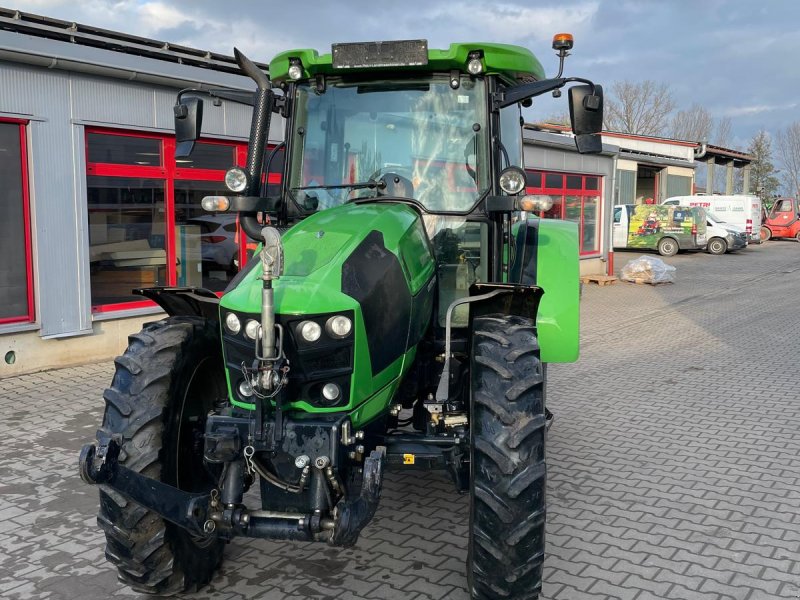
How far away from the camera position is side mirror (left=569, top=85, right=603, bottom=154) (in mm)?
4305

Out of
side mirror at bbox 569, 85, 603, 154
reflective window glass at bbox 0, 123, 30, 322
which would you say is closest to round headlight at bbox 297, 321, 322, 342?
side mirror at bbox 569, 85, 603, 154

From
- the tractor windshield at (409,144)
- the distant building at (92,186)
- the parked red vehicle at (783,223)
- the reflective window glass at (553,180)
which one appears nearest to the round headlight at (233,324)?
the tractor windshield at (409,144)

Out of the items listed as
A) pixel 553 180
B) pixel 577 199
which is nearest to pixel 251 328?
pixel 553 180

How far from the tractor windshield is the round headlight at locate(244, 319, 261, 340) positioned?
136cm

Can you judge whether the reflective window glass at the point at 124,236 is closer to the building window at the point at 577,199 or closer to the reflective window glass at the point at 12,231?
the reflective window glass at the point at 12,231

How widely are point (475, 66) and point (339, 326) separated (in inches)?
73.8

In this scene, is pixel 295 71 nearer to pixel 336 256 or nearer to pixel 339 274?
pixel 336 256

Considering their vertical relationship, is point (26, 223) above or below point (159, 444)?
above

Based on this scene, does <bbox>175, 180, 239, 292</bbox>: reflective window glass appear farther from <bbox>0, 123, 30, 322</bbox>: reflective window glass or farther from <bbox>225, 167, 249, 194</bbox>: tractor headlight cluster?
<bbox>225, 167, 249, 194</bbox>: tractor headlight cluster

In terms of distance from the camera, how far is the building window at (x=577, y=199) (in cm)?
1828

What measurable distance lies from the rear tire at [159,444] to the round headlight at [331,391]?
0.80 m

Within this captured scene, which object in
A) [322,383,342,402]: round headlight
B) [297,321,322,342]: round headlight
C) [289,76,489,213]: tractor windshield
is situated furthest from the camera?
[289,76,489,213]: tractor windshield

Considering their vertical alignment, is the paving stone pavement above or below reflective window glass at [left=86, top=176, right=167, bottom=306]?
below

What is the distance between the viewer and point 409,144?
443cm
